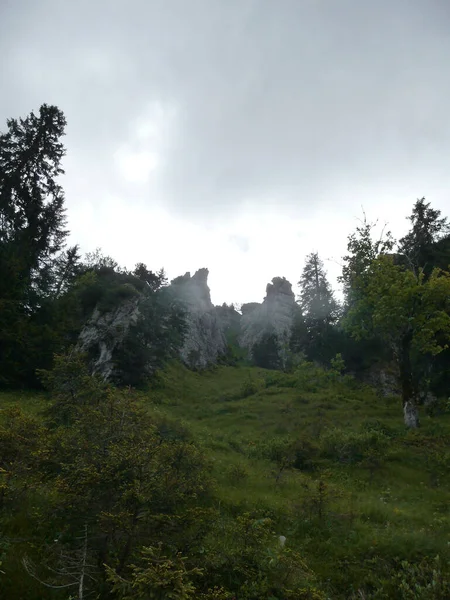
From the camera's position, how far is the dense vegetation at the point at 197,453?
18.6ft

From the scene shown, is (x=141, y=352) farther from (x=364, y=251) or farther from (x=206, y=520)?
(x=206, y=520)

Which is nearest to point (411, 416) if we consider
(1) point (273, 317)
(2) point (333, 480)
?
(2) point (333, 480)

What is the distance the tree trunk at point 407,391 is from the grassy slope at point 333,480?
0.63 m

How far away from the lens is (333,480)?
12.7 m

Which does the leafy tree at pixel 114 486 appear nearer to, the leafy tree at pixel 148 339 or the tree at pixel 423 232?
the leafy tree at pixel 148 339

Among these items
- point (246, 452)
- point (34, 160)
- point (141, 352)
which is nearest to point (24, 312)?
point (141, 352)

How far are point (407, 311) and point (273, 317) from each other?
59.4 m

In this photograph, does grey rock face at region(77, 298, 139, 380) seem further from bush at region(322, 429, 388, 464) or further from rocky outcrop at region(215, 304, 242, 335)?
rocky outcrop at region(215, 304, 242, 335)

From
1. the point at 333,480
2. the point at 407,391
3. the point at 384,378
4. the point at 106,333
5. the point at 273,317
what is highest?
the point at 273,317

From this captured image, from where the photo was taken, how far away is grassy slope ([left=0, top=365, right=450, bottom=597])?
26.2 feet

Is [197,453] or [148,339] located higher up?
[148,339]

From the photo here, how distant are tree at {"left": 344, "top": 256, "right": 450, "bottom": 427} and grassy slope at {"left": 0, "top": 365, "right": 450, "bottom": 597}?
243cm

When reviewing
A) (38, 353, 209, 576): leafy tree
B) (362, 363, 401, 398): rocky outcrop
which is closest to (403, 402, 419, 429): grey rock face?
(362, 363, 401, 398): rocky outcrop

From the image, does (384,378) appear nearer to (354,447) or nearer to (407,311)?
(407,311)
